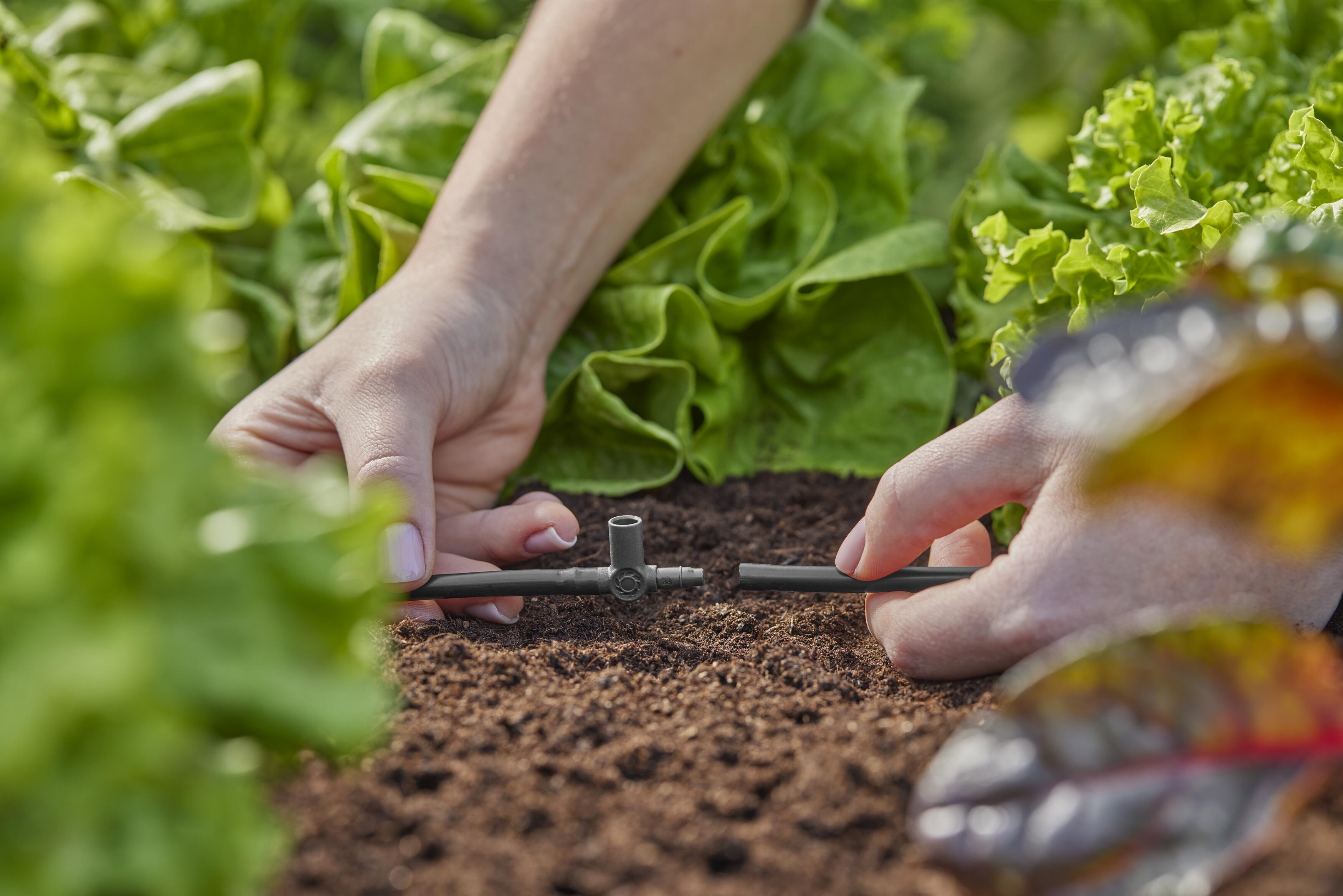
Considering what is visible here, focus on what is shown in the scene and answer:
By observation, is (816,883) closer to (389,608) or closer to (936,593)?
(936,593)

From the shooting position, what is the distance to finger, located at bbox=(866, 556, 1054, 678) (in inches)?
39.9

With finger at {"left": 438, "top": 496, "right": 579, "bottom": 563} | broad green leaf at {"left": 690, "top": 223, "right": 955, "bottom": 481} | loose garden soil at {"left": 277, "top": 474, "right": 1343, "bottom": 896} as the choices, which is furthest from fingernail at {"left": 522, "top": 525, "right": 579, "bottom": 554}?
broad green leaf at {"left": 690, "top": 223, "right": 955, "bottom": 481}

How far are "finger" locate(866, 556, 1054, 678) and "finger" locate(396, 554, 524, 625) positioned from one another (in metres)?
0.46

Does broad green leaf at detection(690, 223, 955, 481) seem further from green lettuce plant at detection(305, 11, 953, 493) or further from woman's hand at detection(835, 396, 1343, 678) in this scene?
woman's hand at detection(835, 396, 1343, 678)

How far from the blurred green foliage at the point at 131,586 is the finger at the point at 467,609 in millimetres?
623

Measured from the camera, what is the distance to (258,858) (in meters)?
0.63

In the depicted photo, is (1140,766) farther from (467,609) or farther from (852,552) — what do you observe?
(467,609)

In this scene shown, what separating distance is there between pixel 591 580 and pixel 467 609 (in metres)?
0.18

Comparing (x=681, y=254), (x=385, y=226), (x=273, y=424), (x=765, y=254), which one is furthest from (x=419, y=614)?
(x=765, y=254)

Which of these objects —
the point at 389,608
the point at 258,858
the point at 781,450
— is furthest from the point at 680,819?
the point at 781,450

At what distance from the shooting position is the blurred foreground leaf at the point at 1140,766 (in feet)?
2.17

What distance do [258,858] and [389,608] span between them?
0.58m

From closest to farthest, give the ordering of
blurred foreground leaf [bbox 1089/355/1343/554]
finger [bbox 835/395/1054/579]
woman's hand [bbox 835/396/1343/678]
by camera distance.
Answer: blurred foreground leaf [bbox 1089/355/1343/554] → woman's hand [bbox 835/396/1343/678] → finger [bbox 835/395/1054/579]

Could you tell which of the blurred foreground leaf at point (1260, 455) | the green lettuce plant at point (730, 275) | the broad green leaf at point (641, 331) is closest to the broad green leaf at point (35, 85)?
the green lettuce plant at point (730, 275)
